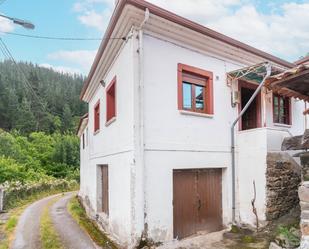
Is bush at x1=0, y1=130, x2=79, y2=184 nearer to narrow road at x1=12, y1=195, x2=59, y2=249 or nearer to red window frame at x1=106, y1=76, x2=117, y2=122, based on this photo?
narrow road at x1=12, y1=195, x2=59, y2=249

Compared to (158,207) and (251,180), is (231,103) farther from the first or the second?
(158,207)

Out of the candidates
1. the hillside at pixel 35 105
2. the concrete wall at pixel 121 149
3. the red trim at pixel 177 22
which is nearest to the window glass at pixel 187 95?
the red trim at pixel 177 22

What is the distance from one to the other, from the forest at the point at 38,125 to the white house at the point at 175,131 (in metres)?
24.8

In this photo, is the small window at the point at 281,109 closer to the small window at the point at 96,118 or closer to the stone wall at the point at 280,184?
the stone wall at the point at 280,184

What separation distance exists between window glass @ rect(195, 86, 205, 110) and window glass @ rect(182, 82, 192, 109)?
0.86 feet

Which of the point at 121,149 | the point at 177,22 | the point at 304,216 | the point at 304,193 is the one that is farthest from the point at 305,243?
the point at 177,22

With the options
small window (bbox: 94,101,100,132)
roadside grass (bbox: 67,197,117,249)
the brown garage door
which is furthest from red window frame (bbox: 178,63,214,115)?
small window (bbox: 94,101,100,132)

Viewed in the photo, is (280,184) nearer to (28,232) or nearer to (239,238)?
(239,238)

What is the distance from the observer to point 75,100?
77062 mm

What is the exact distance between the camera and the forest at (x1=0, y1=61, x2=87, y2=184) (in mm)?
41844

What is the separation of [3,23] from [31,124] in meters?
62.4

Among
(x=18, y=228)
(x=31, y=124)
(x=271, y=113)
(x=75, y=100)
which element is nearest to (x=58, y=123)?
(x=31, y=124)

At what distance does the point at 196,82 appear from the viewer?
917 cm

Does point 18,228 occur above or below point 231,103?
below
